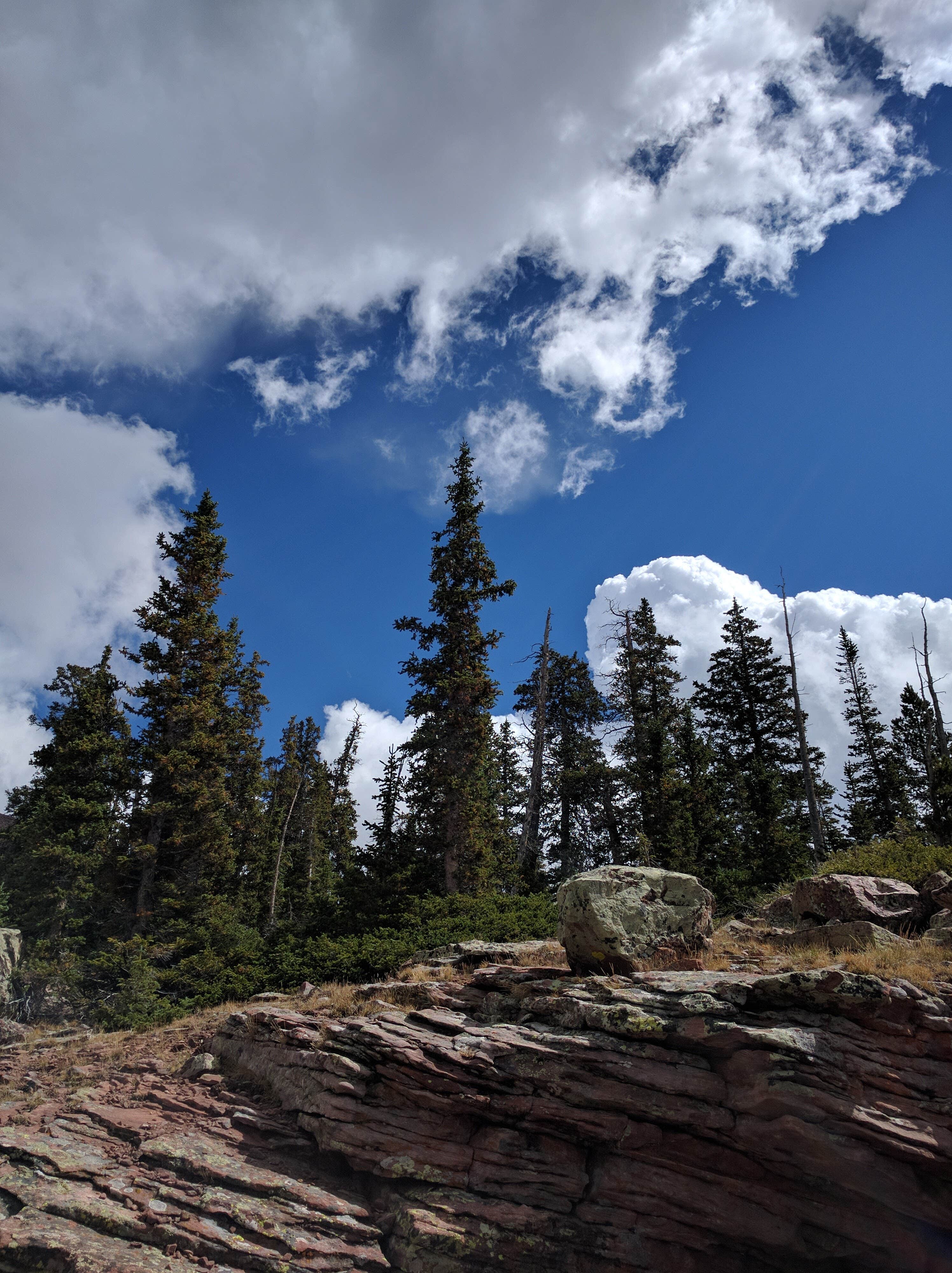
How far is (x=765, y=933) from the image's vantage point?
42.1 feet

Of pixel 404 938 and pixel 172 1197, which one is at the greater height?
pixel 404 938

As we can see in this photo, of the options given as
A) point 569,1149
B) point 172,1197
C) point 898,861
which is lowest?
point 172,1197

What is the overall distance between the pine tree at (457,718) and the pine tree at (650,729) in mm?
7097

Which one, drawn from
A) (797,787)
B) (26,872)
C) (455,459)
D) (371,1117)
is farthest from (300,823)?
(371,1117)

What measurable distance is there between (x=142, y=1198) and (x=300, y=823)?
39306mm

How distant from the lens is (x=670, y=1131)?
8.45 m

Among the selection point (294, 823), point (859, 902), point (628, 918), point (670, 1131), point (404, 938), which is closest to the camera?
point (670, 1131)

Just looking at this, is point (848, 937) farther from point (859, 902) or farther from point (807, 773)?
point (807, 773)

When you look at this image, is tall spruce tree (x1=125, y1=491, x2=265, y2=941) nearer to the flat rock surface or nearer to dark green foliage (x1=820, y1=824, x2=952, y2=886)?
the flat rock surface

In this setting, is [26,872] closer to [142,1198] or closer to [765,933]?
[142,1198]

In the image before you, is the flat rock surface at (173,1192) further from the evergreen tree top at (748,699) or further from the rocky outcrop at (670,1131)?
the evergreen tree top at (748,699)

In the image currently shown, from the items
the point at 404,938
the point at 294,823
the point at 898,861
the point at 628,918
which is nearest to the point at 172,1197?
the point at 628,918

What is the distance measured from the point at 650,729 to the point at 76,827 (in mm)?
24355

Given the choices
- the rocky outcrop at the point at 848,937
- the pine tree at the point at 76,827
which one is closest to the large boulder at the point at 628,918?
the rocky outcrop at the point at 848,937
